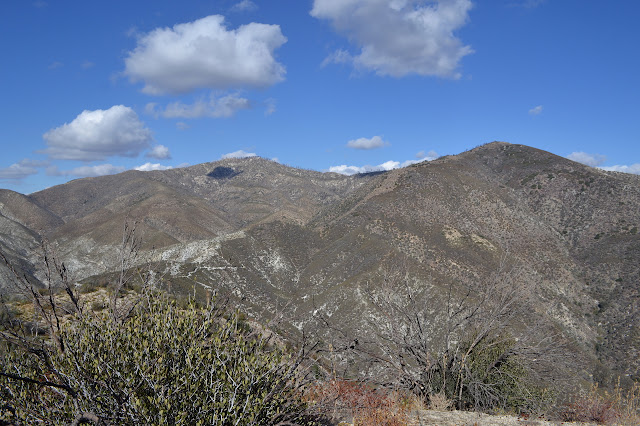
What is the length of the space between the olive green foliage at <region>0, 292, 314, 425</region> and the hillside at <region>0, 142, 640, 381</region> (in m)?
16.1

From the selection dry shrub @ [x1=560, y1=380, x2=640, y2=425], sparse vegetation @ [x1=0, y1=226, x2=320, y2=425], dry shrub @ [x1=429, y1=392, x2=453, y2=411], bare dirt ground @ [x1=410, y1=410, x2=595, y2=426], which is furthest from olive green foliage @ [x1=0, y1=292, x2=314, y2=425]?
dry shrub @ [x1=560, y1=380, x2=640, y2=425]

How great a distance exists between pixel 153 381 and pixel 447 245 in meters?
45.3

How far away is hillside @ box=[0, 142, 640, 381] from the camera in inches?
1460

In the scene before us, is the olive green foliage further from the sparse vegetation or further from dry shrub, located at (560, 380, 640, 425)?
dry shrub, located at (560, 380, 640, 425)

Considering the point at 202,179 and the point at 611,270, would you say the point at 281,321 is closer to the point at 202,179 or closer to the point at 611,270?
the point at 611,270

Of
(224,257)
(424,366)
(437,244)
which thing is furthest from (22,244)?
(424,366)

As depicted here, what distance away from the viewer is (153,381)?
12.9ft

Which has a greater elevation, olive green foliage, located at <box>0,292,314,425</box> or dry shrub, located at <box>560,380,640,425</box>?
olive green foliage, located at <box>0,292,314,425</box>

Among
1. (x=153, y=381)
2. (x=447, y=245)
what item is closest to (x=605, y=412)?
(x=153, y=381)

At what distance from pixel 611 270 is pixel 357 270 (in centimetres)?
3103

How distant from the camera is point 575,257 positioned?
171 ft

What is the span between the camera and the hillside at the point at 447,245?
37094mm

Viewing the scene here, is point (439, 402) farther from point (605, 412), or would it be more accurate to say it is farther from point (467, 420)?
point (605, 412)

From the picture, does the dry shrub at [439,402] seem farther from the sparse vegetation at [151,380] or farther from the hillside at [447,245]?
the hillside at [447,245]
